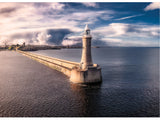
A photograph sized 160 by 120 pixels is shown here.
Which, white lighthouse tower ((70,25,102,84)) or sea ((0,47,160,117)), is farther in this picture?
white lighthouse tower ((70,25,102,84))

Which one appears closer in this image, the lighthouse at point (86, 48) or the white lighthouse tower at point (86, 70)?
the white lighthouse tower at point (86, 70)

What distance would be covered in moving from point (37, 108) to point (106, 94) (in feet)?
45.5

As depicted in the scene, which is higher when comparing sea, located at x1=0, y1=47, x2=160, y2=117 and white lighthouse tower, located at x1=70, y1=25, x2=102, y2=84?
white lighthouse tower, located at x1=70, y1=25, x2=102, y2=84

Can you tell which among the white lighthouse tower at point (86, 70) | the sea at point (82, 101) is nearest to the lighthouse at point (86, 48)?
the white lighthouse tower at point (86, 70)

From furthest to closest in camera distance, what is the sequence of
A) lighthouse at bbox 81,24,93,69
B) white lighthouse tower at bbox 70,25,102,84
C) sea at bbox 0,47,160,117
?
lighthouse at bbox 81,24,93,69
white lighthouse tower at bbox 70,25,102,84
sea at bbox 0,47,160,117

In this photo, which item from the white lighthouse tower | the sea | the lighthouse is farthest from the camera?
the lighthouse

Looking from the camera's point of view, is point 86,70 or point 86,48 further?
point 86,48

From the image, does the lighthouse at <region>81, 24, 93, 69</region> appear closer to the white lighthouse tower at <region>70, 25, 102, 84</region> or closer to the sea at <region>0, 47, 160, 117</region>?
the white lighthouse tower at <region>70, 25, 102, 84</region>

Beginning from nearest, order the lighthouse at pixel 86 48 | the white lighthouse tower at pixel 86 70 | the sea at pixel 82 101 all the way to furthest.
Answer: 1. the sea at pixel 82 101
2. the white lighthouse tower at pixel 86 70
3. the lighthouse at pixel 86 48

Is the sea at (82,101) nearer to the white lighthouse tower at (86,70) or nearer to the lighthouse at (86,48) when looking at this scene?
the white lighthouse tower at (86,70)

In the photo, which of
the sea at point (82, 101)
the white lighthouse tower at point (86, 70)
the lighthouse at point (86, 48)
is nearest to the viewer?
the sea at point (82, 101)

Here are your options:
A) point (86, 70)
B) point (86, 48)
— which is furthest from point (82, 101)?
point (86, 48)

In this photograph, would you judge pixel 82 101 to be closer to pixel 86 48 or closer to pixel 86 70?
pixel 86 70

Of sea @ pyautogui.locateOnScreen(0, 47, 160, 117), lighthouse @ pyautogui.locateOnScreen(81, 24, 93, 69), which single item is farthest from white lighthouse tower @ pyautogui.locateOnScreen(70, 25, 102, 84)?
sea @ pyautogui.locateOnScreen(0, 47, 160, 117)
